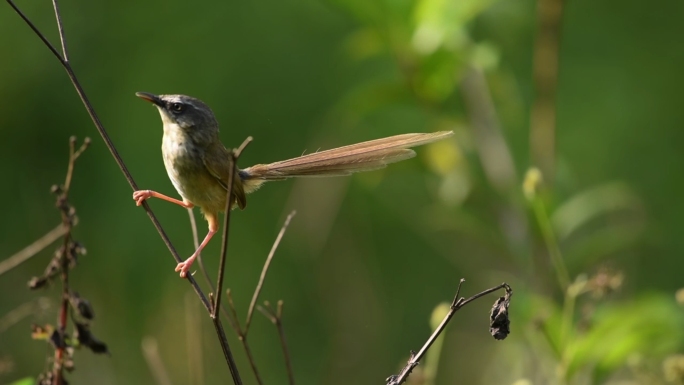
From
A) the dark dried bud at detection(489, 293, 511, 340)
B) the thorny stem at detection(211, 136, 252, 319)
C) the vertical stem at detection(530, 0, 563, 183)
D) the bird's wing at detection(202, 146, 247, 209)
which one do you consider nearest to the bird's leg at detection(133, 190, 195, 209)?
Answer: the bird's wing at detection(202, 146, 247, 209)

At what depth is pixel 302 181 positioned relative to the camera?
16.1ft

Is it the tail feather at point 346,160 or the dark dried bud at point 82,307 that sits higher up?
the tail feather at point 346,160

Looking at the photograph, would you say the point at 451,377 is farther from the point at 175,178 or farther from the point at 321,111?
the point at 175,178

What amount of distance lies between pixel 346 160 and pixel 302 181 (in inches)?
101

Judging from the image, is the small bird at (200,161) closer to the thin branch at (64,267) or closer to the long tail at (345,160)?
the long tail at (345,160)

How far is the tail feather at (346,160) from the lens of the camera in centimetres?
221

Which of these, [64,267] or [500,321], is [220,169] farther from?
[500,321]

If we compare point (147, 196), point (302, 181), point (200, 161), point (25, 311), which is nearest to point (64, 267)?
point (25, 311)

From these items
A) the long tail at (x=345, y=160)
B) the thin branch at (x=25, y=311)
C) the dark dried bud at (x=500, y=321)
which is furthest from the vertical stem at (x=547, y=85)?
the thin branch at (x=25, y=311)

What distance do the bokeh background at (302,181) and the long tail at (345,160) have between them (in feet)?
3.58

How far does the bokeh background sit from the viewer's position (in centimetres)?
486

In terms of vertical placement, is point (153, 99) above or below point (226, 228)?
above

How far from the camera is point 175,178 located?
2.51 meters

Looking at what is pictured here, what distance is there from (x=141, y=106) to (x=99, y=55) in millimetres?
520
